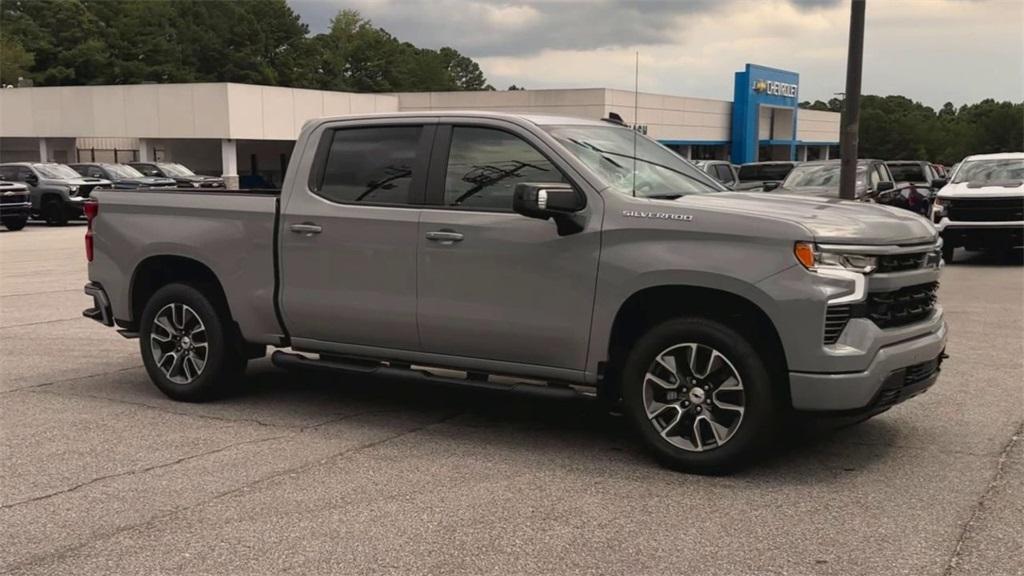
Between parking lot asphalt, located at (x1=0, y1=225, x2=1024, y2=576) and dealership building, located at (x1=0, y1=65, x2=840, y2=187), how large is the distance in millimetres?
33267

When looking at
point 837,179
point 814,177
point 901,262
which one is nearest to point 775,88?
point 814,177

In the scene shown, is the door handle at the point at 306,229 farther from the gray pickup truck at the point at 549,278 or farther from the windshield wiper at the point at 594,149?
the windshield wiper at the point at 594,149

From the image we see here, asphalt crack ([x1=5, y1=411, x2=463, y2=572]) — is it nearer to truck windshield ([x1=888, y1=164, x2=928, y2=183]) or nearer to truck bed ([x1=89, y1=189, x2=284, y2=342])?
truck bed ([x1=89, y1=189, x2=284, y2=342])

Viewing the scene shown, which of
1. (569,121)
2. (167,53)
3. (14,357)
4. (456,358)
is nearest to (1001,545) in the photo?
(456,358)

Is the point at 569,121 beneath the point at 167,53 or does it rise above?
beneath

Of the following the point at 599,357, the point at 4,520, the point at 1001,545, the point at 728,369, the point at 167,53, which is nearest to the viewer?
the point at 1001,545

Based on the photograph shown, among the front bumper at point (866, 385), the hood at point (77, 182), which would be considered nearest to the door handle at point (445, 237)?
the front bumper at point (866, 385)

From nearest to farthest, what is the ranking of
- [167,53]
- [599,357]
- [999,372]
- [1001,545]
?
1. [1001,545]
2. [599,357]
3. [999,372]
4. [167,53]

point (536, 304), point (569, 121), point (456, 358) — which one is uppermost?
point (569, 121)

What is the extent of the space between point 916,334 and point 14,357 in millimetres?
7403

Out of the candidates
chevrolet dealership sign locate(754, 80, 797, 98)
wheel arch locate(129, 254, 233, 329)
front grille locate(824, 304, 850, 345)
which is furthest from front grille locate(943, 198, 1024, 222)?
chevrolet dealership sign locate(754, 80, 797, 98)

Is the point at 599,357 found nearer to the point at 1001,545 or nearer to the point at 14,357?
the point at 1001,545

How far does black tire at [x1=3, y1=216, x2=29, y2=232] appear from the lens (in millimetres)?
24938

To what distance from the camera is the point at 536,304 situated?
5395 millimetres
